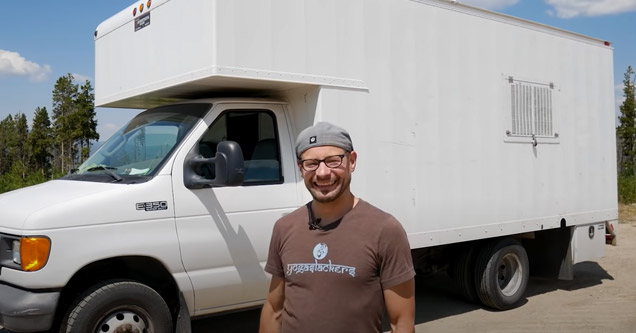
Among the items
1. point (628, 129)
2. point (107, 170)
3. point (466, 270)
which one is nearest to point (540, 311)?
point (466, 270)

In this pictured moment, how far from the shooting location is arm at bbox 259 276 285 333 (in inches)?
108

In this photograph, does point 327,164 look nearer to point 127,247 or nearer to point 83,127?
point 127,247

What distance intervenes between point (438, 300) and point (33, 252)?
5195 millimetres

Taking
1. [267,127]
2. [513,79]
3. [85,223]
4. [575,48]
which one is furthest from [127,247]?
[575,48]

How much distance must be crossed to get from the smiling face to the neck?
0.14ft

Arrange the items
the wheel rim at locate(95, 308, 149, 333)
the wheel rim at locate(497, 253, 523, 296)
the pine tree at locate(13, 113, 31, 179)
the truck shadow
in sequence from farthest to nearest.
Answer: the pine tree at locate(13, 113, 31, 179), the wheel rim at locate(497, 253, 523, 296), the truck shadow, the wheel rim at locate(95, 308, 149, 333)

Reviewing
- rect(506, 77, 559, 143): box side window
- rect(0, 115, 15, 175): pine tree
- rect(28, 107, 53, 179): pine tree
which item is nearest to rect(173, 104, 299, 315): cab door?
rect(506, 77, 559, 143): box side window

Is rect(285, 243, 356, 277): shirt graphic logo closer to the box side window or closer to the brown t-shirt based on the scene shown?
the brown t-shirt

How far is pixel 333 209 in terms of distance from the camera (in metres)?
A: 2.55

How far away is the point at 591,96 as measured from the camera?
323 inches

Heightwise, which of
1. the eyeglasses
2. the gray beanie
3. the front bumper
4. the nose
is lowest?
the front bumper

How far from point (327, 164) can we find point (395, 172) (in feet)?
11.2

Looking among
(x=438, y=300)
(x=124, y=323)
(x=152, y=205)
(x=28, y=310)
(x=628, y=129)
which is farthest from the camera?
(x=628, y=129)

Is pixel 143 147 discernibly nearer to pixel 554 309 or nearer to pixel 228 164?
pixel 228 164
